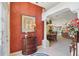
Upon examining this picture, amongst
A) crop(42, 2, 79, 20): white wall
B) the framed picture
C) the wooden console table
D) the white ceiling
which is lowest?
the wooden console table

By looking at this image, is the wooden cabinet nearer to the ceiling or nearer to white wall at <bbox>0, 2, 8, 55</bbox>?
white wall at <bbox>0, 2, 8, 55</bbox>

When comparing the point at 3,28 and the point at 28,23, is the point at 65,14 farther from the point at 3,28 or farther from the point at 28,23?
the point at 3,28

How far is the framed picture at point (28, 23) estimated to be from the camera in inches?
89.2

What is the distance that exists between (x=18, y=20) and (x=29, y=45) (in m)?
0.48

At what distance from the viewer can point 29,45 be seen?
2.29 meters

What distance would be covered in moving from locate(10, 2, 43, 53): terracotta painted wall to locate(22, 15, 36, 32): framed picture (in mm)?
69

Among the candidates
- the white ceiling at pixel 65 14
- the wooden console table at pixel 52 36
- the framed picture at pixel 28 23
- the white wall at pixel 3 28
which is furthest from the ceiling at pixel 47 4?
the white wall at pixel 3 28

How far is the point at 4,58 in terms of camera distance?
7.45ft

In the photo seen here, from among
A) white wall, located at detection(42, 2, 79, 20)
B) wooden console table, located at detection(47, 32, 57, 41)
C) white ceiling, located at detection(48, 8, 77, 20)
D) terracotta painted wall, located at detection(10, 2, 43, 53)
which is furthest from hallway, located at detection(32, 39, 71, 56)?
white wall, located at detection(42, 2, 79, 20)

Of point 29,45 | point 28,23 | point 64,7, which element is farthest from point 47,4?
point 29,45

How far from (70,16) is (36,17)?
589 millimetres

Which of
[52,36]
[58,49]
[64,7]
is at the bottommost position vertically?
[58,49]

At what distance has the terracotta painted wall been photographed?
221 cm

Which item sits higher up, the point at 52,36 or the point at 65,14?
the point at 65,14
